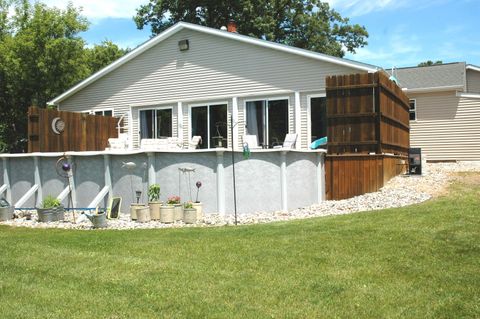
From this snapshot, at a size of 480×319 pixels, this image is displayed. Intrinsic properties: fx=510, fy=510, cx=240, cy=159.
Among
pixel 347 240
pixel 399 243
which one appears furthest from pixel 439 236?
pixel 347 240

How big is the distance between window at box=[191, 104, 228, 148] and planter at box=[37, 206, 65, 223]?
6819 millimetres

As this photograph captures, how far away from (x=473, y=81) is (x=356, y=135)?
15.0m

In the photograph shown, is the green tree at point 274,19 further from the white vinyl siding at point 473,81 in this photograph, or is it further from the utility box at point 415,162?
the utility box at point 415,162

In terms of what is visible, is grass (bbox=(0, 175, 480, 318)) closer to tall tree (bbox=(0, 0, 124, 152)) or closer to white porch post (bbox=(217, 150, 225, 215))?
white porch post (bbox=(217, 150, 225, 215))

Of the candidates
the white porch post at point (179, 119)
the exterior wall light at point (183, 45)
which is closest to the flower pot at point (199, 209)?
the white porch post at point (179, 119)

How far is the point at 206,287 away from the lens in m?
4.95

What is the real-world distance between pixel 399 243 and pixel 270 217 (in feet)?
13.0

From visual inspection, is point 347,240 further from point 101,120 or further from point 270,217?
point 101,120

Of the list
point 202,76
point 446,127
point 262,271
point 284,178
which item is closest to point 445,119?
point 446,127

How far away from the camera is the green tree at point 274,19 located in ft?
103

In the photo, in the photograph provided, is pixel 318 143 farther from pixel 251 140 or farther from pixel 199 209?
pixel 199 209

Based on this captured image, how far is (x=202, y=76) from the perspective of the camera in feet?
55.5

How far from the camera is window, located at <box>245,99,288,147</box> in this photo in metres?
15.7

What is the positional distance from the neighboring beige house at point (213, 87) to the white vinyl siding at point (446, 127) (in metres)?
6.83
